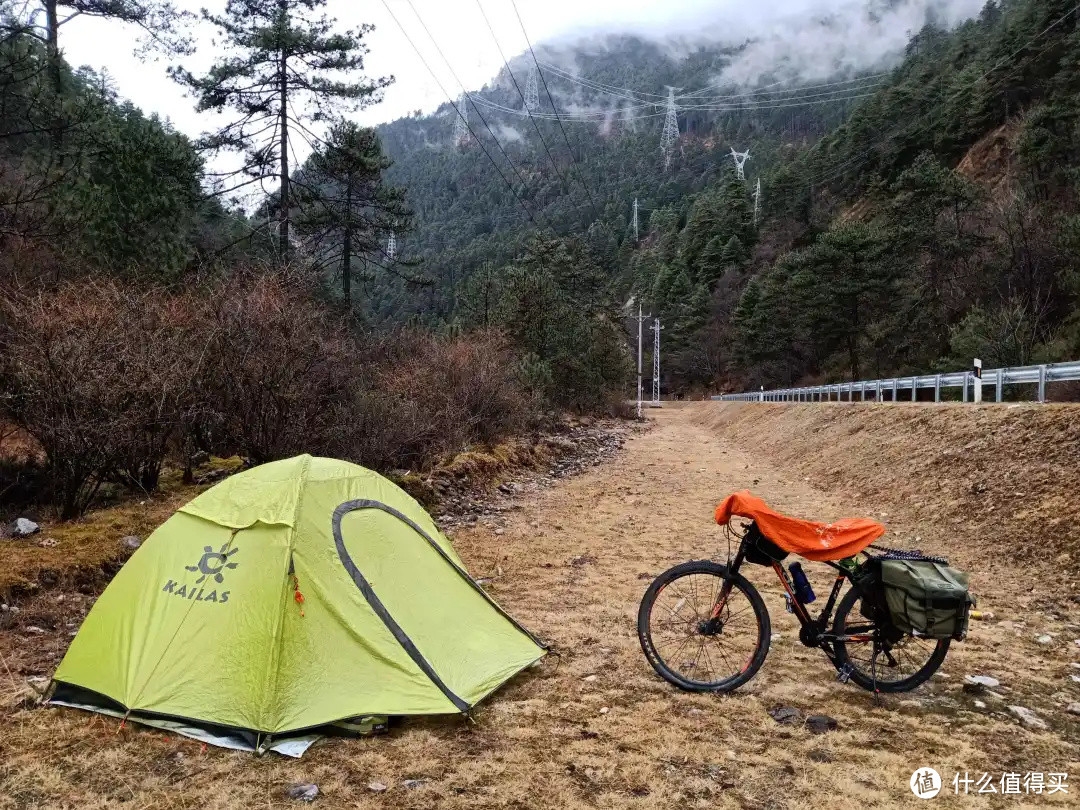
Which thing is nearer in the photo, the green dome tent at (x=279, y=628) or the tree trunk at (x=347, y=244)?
the green dome tent at (x=279, y=628)

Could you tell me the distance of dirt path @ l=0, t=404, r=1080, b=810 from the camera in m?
2.99

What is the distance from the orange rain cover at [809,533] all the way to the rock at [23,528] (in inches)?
257

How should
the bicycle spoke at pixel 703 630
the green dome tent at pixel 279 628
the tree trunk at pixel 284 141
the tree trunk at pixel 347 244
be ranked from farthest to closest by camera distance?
the tree trunk at pixel 347 244, the tree trunk at pixel 284 141, the bicycle spoke at pixel 703 630, the green dome tent at pixel 279 628

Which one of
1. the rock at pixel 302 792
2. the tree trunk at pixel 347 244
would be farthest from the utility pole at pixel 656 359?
the rock at pixel 302 792

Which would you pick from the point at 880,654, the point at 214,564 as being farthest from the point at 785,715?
the point at 214,564

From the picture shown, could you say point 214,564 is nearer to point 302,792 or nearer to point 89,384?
point 302,792

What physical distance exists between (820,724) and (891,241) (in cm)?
3342

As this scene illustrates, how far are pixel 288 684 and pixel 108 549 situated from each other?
359 cm

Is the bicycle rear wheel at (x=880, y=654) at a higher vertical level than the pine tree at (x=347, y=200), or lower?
lower

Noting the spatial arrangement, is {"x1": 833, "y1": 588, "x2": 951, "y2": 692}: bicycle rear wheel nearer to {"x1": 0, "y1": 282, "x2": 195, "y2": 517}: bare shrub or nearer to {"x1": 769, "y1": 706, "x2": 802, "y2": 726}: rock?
{"x1": 769, "y1": 706, "x2": 802, "y2": 726}: rock

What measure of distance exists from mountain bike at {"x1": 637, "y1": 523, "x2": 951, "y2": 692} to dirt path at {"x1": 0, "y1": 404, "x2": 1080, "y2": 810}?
14cm

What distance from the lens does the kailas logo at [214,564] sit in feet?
12.9

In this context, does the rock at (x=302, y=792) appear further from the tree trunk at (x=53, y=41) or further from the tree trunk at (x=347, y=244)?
the tree trunk at (x=347, y=244)

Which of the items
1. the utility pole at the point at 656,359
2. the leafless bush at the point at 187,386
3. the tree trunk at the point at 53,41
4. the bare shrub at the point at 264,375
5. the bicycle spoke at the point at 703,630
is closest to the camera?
the bicycle spoke at the point at 703,630
